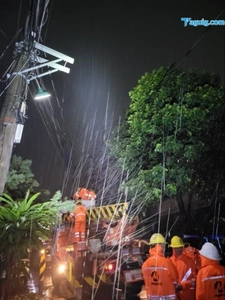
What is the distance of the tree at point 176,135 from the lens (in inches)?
378

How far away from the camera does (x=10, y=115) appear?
6.45 meters

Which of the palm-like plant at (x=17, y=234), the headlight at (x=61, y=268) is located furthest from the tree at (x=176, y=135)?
the palm-like plant at (x=17, y=234)

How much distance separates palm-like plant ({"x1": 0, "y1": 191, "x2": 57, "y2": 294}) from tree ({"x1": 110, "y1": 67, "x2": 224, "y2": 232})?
16.2 ft

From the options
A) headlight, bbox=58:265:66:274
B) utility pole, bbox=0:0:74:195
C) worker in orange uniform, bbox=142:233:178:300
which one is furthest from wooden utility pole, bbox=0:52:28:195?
worker in orange uniform, bbox=142:233:178:300

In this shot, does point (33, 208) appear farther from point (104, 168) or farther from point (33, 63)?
point (104, 168)

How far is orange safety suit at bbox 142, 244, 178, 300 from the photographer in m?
4.11

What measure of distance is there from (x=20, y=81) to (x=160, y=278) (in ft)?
17.1

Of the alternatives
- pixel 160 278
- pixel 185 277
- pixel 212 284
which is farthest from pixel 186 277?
pixel 212 284

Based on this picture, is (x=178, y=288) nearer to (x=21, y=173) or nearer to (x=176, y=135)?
(x=176, y=135)

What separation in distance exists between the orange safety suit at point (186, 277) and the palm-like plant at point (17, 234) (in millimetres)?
2679

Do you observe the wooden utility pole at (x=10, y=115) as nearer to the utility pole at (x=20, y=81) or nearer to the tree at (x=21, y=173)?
the utility pole at (x=20, y=81)

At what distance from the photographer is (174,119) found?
966 cm

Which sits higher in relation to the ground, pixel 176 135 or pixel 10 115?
pixel 176 135

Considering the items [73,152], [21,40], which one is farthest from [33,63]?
[73,152]
